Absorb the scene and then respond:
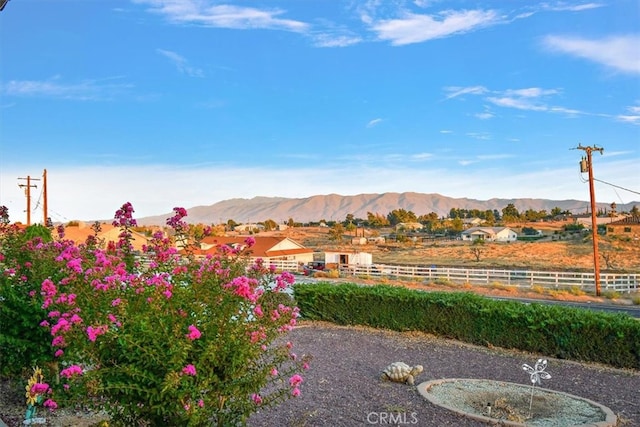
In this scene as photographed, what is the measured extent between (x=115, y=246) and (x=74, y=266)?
1.59 metres

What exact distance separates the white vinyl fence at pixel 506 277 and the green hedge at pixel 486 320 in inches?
643

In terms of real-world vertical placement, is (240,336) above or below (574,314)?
above

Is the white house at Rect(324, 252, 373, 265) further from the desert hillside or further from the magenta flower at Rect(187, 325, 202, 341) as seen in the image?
the magenta flower at Rect(187, 325, 202, 341)

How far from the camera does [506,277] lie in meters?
31.2

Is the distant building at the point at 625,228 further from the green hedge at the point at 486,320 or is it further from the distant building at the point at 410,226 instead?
the green hedge at the point at 486,320

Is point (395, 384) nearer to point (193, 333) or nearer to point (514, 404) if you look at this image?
point (514, 404)

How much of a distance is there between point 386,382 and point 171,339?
16.6 feet

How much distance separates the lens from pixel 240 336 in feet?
12.4

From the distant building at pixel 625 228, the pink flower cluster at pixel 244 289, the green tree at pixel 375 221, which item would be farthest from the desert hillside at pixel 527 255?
the pink flower cluster at pixel 244 289

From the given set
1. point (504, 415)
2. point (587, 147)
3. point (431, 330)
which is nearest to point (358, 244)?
point (587, 147)

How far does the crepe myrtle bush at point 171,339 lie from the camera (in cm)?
357

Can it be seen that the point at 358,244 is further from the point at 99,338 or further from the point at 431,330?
the point at 99,338

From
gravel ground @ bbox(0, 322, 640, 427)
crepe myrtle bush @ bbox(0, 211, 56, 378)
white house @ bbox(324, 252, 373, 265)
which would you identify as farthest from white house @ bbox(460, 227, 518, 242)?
crepe myrtle bush @ bbox(0, 211, 56, 378)

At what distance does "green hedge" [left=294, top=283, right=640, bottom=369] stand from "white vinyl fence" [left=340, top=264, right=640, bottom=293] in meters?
16.3
